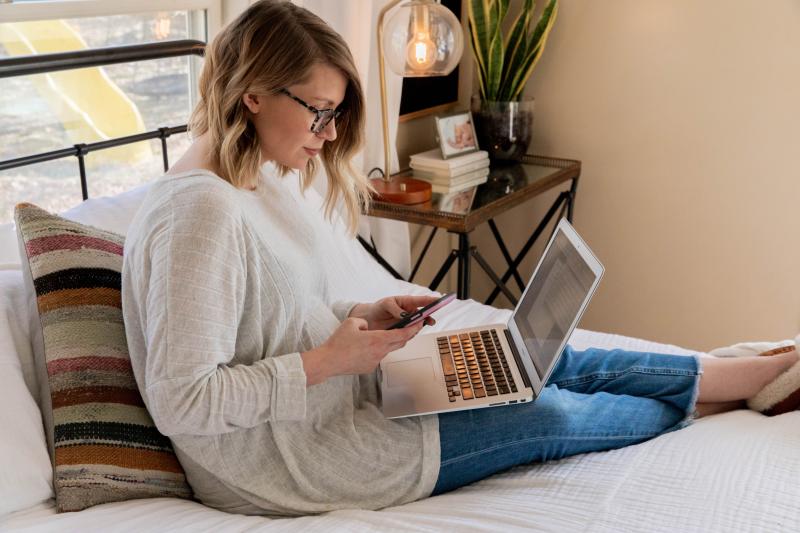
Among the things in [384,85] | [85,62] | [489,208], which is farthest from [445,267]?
[85,62]

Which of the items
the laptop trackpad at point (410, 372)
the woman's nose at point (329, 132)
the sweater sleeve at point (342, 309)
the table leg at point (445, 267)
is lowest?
the table leg at point (445, 267)

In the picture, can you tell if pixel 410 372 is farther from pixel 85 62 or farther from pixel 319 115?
pixel 85 62

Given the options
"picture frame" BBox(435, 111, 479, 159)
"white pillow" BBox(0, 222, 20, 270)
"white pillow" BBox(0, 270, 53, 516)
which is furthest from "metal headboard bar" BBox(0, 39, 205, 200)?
"picture frame" BBox(435, 111, 479, 159)

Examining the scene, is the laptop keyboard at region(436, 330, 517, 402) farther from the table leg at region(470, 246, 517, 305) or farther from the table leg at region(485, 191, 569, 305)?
the table leg at region(485, 191, 569, 305)

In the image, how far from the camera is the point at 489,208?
7.60 ft

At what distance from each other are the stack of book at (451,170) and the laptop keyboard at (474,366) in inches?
39.1

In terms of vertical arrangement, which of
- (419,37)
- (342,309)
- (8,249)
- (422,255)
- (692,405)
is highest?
(419,37)

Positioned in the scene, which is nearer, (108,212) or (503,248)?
(108,212)

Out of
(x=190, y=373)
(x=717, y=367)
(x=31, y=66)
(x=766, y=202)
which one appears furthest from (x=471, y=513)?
(x=766, y=202)

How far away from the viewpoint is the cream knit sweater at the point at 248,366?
112 centimetres

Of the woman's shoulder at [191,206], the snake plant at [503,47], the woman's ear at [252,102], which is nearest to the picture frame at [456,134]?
the snake plant at [503,47]

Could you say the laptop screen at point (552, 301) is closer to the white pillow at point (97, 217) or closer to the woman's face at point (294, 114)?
the woman's face at point (294, 114)

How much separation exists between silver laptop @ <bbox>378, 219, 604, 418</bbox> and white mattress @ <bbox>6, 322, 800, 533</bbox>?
14 centimetres

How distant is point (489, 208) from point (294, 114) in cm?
111
